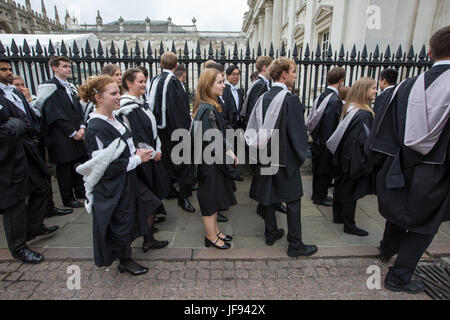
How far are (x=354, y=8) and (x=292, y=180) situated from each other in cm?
830

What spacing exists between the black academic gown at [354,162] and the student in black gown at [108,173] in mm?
2363

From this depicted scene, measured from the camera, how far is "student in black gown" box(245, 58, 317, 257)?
2.65m

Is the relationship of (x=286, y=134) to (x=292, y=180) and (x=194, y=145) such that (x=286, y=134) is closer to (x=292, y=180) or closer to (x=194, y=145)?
(x=292, y=180)

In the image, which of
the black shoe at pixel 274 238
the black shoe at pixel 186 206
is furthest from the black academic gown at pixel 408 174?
the black shoe at pixel 186 206

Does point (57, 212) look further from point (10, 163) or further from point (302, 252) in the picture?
point (302, 252)

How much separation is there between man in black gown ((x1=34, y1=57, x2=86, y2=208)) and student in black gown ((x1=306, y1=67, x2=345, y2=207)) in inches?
142

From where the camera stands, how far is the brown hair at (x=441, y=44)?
205cm

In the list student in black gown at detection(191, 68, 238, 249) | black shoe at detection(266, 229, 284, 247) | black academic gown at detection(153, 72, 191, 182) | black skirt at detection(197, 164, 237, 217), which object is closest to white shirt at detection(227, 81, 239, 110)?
black academic gown at detection(153, 72, 191, 182)

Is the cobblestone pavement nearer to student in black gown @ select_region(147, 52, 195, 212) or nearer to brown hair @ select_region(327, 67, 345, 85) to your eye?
student in black gown @ select_region(147, 52, 195, 212)

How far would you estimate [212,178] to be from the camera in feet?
9.35

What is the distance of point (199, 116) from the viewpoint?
271cm

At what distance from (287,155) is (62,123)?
3.27 m

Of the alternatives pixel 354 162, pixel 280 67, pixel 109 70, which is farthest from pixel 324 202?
pixel 109 70

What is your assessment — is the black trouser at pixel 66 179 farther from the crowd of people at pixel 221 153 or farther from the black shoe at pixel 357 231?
the black shoe at pixel 357 231
